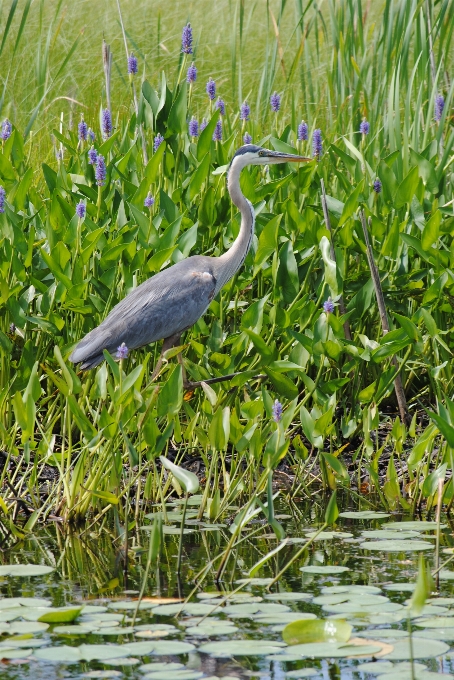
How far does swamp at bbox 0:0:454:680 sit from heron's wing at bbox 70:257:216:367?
0.01 m

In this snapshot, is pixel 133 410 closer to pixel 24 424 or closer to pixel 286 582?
pixel 24 424

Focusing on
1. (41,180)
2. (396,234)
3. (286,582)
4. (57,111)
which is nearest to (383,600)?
(286,582)

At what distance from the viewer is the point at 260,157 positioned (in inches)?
196

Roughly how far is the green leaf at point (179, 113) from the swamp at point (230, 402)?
0.05 feet

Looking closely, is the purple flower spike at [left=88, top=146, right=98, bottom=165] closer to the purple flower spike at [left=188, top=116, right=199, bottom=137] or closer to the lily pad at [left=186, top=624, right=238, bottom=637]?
the purple flower spike at [left=188, top=116, right=199, bottom=137]

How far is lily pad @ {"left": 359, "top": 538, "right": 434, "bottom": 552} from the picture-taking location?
3.35 m

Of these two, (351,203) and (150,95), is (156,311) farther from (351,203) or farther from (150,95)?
(150,95)

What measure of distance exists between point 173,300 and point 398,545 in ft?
5.63

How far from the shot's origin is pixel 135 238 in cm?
471

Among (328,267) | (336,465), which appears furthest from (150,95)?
(336,465)

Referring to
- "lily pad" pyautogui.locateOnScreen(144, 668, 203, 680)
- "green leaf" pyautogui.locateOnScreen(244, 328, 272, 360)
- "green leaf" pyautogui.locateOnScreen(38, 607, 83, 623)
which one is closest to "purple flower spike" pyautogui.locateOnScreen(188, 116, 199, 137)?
"green leaf" pyautogui.locateOnScreen(244, 328, 272, 360)

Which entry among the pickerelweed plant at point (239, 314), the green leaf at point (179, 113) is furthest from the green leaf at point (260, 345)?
the green leaf at point (179, 113)

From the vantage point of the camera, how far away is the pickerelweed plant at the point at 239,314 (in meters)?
3.80

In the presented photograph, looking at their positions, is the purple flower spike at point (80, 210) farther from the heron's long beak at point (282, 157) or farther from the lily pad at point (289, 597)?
the lily pad at point (289, 597)
